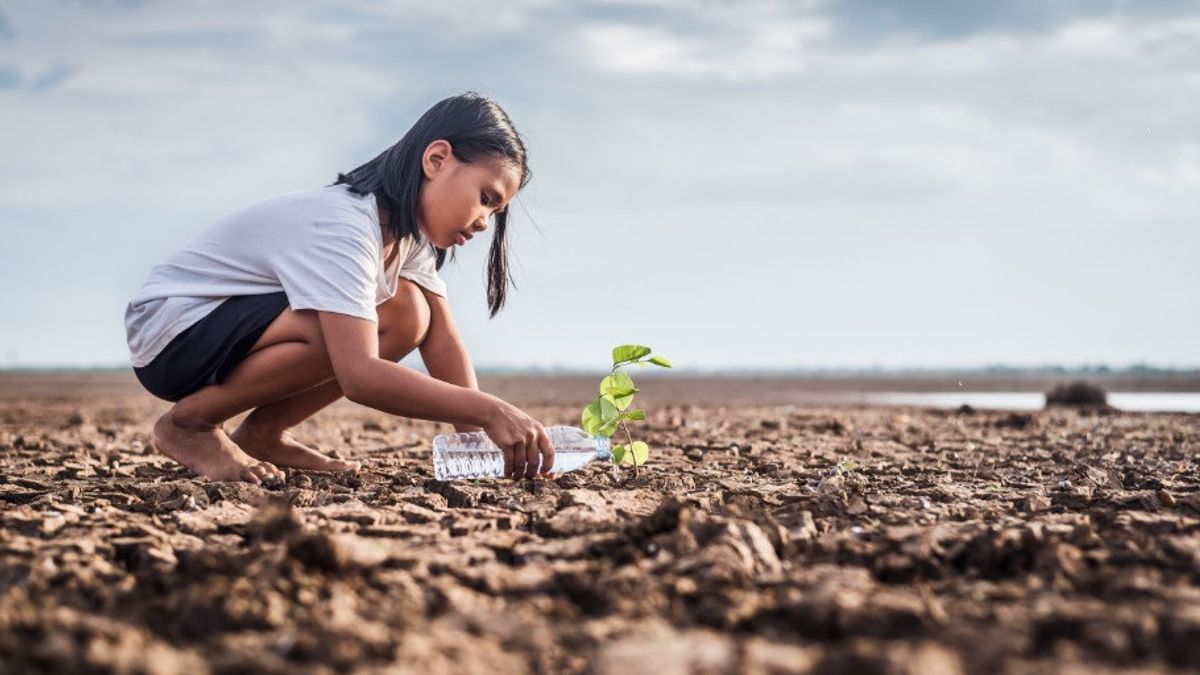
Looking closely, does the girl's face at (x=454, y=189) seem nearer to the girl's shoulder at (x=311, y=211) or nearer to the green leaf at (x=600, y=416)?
the girl's shoulder at (x=311, y=211)

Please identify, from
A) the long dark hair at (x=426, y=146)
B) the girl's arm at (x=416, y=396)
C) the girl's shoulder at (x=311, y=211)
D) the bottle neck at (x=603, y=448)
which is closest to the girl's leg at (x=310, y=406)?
the long dark hair at (x=426, y=146)

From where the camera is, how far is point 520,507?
2668mm

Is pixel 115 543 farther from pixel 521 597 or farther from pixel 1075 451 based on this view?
pixel 1075 451

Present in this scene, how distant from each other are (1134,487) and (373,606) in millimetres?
2685

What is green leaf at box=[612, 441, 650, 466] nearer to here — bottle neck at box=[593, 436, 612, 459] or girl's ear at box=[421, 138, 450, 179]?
bottle neck at box=[593, 436, 612, 459]

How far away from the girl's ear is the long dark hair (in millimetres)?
26

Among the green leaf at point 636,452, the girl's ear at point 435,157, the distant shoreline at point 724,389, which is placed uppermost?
the girl's ear at point 435,157

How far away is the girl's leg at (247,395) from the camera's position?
10.6ft

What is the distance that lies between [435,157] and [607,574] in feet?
6.15

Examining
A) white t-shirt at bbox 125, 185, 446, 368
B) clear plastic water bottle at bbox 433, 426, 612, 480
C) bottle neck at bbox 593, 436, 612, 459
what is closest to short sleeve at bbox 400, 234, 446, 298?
white t-shirt at bbox 125, 185, 446, 368

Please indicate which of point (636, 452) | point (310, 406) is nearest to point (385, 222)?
point (310, 406)

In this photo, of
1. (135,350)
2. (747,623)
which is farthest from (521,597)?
(135,350)

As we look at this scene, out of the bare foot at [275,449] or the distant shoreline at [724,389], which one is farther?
the distant shoreline at [724,389]

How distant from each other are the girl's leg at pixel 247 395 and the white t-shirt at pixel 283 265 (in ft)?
0.50
